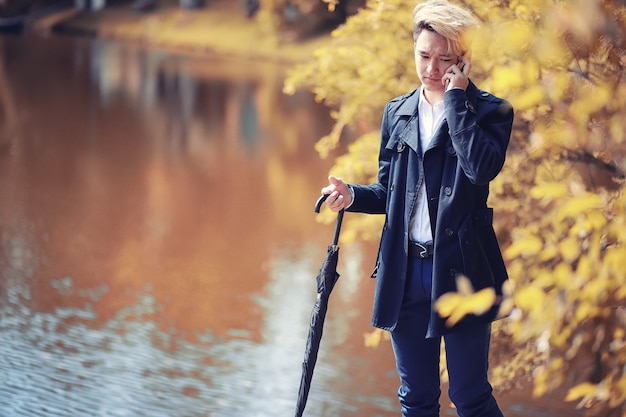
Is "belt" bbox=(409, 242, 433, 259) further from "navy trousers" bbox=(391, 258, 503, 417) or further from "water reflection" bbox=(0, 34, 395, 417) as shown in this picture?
"water reflection" bbox=(0, 34, 395, 417)

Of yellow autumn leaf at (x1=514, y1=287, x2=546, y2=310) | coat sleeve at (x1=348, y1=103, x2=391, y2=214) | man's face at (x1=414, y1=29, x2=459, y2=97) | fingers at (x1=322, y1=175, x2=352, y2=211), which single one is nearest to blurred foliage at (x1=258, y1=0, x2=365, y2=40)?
coat sleeve at (x1=348, y1=103, x2=391, y2=214)

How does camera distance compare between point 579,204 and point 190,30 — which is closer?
point 579,204

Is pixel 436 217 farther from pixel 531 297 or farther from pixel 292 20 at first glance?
pixel 292 20

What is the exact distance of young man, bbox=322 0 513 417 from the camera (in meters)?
3.38

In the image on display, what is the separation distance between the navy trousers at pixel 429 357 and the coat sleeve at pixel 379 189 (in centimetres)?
30

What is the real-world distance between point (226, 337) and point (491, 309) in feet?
Answer: 13.8

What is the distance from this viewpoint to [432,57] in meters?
3.40

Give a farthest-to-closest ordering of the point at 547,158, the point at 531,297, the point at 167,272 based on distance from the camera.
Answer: the point at 167,272 → the point at 547,158 → the point at 531,297

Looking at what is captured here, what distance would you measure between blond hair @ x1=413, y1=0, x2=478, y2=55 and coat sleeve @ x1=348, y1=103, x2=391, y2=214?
1.27ft

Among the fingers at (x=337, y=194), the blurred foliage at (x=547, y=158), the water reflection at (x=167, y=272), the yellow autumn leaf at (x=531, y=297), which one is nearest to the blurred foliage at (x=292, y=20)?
the water reflection at (x=167, y=272)

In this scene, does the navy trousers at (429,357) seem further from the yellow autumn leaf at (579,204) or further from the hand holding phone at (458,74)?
the yellow autumn leaf at (579,204)

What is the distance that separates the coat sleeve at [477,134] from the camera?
3.29m

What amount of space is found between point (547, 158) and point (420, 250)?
256 cm

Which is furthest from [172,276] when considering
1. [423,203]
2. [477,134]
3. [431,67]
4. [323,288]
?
[477,134]
